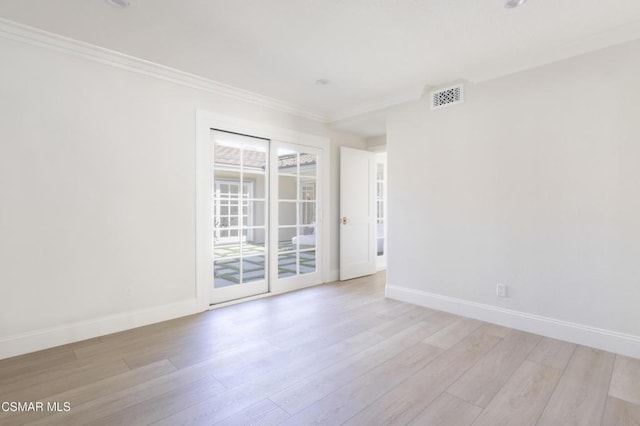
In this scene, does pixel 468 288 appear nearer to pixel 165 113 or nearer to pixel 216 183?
pixel 216 183

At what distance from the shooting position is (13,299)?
93.9 inches

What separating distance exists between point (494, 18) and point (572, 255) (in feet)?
6.66

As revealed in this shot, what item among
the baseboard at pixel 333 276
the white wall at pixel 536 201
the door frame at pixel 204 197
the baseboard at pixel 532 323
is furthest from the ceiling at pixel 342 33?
the baseboard at pixel 333 276

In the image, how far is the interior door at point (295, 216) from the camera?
13.6ft

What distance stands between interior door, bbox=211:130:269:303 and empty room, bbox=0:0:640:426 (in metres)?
0.03

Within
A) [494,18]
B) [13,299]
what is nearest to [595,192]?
[494,18]

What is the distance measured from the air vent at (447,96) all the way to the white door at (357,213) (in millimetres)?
1640

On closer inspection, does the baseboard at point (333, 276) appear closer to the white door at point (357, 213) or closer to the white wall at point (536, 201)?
the white door at point (357, 213)

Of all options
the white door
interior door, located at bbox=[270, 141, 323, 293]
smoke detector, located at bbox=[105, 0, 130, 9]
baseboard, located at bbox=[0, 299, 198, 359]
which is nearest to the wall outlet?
the white door

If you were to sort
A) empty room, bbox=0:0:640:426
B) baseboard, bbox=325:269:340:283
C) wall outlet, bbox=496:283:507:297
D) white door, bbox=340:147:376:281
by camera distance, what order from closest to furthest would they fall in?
empty room, bbox=0:0:640:426, wall outlet, bbox=496:283:507:297, baseboard, bbox=325:269:340:283, white door, bbox=340:147:376:281

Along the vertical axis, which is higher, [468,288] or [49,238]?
[49,238]

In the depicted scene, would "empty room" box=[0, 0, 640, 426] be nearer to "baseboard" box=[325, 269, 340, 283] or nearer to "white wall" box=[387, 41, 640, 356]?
"white wall" box=[387, 41, 640, 356]

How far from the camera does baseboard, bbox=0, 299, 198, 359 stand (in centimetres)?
239

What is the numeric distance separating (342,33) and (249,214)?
2.30 m
